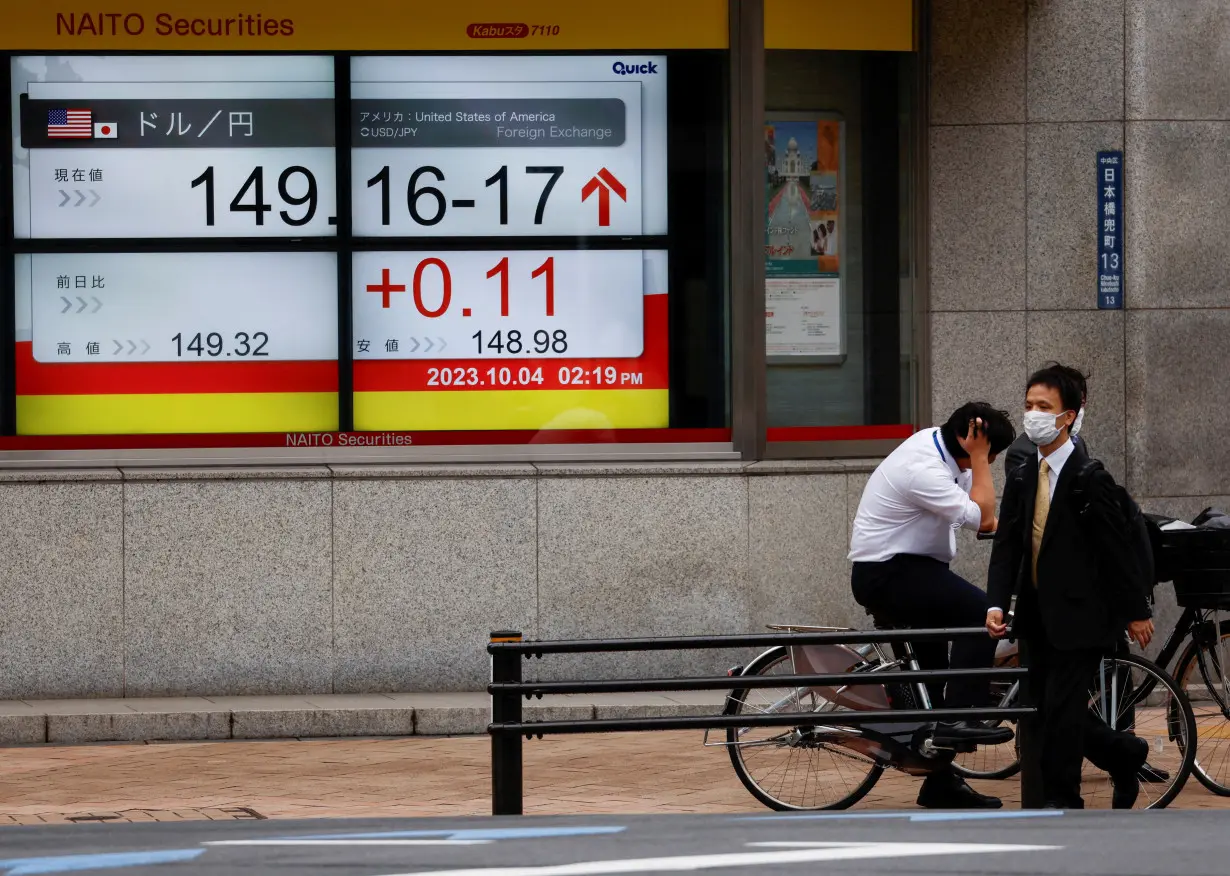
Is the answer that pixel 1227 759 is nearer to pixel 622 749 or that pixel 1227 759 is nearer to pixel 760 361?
pixel 622 749

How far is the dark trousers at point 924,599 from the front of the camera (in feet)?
25.8

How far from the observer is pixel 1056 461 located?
7152mm

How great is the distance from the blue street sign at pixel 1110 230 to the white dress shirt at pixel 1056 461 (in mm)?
4089

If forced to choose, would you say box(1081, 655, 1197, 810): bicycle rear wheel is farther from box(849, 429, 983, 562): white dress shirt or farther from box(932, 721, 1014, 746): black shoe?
box(849, 429, 983, 562): white dress shirt

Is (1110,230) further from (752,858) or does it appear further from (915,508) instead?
(752,858)

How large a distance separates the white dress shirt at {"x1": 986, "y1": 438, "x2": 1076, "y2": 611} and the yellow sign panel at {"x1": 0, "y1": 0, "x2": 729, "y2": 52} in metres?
4.41

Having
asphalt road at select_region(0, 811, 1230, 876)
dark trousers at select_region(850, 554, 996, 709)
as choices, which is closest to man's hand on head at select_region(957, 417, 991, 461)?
dark trousers at select_region(850, 554, 996, 709)

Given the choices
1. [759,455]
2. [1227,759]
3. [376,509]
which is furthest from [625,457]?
[1227,759]

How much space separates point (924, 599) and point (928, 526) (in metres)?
0.31

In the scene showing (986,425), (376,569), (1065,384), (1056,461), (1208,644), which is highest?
(1065,384)

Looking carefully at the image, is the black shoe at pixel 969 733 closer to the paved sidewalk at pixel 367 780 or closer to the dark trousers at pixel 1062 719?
the dark trousers at pixel 1062 719

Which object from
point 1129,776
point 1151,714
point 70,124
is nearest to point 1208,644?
point 1151,714

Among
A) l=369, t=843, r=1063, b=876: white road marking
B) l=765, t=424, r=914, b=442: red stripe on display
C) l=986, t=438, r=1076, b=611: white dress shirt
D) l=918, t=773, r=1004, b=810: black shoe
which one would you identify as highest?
l=765, t=424, r=914, b=442: red stripe on display

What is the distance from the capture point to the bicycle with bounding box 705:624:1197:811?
757 cm
